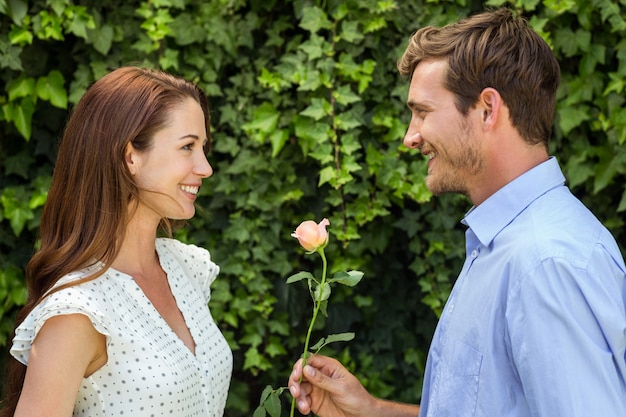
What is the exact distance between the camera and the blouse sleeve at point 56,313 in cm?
162

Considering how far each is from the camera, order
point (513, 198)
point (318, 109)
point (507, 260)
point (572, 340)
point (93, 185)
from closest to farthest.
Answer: point (572, 340)
point (507, 260)
point (513, 198)
point (93, 185)
point (318, 109)

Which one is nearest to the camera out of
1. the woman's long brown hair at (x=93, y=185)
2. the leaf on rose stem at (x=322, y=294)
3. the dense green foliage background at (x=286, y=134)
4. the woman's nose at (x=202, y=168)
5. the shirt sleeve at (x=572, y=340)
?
the shirt sleeve at (x=572, y=340)

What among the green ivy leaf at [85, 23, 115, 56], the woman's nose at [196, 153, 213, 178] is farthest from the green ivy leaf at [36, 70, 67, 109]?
the woman's nose at [196, 153, 213, 178]

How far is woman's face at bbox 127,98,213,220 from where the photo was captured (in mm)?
1860

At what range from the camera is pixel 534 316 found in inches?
52.3

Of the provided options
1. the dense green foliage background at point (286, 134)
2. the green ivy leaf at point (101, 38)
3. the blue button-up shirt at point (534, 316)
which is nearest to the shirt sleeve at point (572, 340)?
the blue button-up shirt at point (534, 316)

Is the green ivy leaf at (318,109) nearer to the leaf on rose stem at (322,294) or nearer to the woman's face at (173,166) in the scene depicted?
the woman's face at (173,166)

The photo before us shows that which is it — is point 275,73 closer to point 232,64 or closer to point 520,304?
point 232,64

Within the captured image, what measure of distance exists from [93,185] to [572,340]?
1.05 m

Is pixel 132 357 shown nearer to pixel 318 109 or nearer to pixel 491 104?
pixel 491 104

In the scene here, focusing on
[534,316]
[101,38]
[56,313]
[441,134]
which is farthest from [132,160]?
[101,38]

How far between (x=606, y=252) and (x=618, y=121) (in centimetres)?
140


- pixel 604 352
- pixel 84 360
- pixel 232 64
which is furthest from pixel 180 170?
pixel 232 64

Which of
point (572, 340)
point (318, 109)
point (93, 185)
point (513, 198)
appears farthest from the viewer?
point (318, 109)
